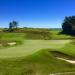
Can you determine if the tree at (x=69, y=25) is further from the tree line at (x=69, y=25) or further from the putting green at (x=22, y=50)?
the putting green at (x=22, y=50)

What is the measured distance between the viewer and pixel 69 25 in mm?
102812

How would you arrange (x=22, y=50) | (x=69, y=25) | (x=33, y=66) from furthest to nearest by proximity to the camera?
1. (x=69, y=25)
2. (x=22, y=50)
3. (x=33, y=66)

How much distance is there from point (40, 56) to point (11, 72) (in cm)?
785

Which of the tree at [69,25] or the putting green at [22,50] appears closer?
the putting green at [22,50]

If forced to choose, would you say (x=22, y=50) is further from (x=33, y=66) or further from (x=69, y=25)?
(x=69, y=25)

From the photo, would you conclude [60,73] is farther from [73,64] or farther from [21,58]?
[21,58]

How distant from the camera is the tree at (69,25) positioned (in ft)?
329

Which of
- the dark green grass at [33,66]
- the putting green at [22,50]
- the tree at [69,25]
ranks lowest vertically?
the dark green grass at [33,66]

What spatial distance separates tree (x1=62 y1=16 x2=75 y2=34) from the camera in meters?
100

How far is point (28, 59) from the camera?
28.6 meters

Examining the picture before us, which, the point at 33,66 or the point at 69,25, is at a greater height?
the point at 69,25

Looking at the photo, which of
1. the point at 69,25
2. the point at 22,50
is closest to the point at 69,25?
the point at 69,25

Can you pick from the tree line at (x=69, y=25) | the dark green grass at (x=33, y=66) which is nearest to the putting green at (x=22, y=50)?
the dark green grass at (x=33, y=66)

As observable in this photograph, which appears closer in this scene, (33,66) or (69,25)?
(33,66)
